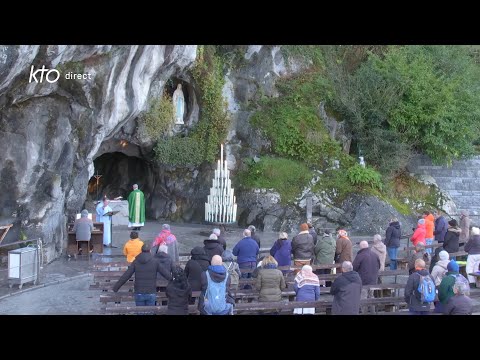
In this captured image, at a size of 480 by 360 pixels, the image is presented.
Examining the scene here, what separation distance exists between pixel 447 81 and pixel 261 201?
317 inches

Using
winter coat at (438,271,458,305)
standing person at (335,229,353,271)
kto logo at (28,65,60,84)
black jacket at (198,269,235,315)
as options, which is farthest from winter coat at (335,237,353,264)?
kto logo at (28,65,60,84)

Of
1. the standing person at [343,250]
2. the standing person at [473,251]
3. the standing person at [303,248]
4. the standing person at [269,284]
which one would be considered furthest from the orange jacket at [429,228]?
the standing person at [269,284]

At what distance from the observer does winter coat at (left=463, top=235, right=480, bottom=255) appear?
14125mm

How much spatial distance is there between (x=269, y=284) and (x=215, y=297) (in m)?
1.00

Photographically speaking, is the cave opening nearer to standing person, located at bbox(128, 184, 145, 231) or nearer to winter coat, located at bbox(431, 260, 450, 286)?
standing person, located at bbox(128, 184, 145, 231)

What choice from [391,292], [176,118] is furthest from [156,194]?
[391,292]

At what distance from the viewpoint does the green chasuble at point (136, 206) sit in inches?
789

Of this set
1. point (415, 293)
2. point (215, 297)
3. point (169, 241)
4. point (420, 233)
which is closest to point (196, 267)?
point (215, 297)

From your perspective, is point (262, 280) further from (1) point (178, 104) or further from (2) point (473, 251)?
(1) point (178, 104)

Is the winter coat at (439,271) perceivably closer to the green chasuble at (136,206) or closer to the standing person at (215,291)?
the standing person at (215,291)

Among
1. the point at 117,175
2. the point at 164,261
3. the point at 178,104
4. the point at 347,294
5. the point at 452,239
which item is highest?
the point at 178,104

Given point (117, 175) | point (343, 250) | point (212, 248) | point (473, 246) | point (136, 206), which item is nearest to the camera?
point (212, 248)

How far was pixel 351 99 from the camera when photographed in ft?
78.8

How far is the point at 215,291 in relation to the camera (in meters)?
9.74
